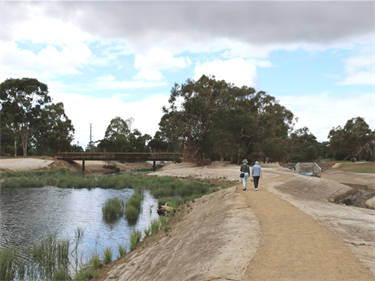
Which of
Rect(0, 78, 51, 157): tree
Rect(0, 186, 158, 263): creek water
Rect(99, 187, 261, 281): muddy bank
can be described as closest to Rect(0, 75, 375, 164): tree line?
Rect(0, 78, 51, 157): tree

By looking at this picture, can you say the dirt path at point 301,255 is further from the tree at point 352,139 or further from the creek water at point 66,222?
the tree at point 352,139

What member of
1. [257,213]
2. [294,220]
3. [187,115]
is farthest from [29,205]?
[187,115]

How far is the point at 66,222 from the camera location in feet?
49.4

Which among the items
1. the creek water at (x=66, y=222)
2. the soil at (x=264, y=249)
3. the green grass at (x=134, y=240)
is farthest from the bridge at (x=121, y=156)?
the soil at (x=264, y=249)

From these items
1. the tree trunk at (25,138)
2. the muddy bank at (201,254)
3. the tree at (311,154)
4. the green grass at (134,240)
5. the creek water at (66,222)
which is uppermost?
the tree trunk at (25,138)

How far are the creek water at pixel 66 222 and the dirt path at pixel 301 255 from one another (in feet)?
20.3

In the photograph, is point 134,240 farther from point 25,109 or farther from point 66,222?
point 25,109

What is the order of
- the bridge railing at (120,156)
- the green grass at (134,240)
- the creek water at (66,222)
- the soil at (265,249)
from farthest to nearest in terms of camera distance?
1. the bridge railing at (120,156)
2. the creek water at (66,222)
3. the green grass at (134,240)
4. the soil at (265,249)

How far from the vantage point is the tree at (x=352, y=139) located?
232 ft

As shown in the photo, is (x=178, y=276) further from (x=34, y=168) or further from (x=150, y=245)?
(x=34, y=168)

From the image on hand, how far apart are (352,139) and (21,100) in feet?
273

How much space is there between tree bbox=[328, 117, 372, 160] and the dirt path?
7244 centimetres

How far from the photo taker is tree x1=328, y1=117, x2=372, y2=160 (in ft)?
232

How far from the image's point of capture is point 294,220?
32.3 feet
